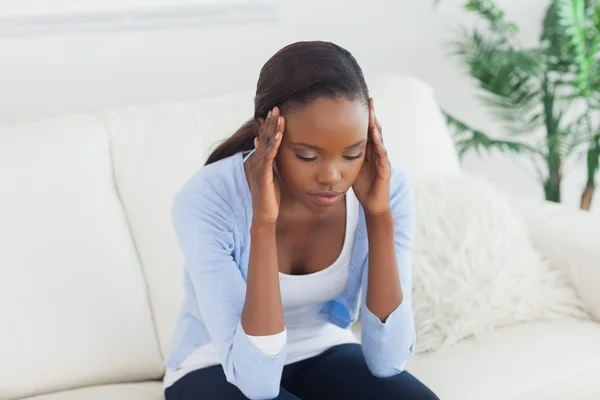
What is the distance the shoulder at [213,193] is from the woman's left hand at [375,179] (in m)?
0.21

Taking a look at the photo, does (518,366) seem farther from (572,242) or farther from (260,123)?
(260,123)

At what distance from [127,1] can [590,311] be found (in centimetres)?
140

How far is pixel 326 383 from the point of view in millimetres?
1422

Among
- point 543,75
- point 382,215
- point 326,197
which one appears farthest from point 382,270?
point 543,75

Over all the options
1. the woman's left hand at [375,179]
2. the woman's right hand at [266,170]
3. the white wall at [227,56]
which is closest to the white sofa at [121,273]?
the white wall at [227,56]

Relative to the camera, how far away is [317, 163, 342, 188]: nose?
1.20m

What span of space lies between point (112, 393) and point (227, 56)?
1118mm

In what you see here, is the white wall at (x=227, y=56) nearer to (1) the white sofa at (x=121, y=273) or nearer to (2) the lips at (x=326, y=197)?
(1) the white sofa at (x=121, y=273)

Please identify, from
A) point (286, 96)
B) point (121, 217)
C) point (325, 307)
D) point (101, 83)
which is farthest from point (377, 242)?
point (101, 83)

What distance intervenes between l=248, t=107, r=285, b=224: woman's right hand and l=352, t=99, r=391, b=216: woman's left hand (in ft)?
0.53

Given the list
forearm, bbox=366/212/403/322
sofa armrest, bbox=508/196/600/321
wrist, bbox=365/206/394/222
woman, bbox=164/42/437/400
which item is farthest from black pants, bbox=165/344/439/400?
sofa armrest, bbox=508/196/600/321

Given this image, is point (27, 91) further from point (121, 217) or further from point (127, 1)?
point (121, 217)

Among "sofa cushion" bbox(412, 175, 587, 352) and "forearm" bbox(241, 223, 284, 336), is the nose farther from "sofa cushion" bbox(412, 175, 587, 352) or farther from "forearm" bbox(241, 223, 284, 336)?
"sofa cushion" bbox(412, 175, 587, 352)

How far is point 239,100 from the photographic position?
1.96 metres
